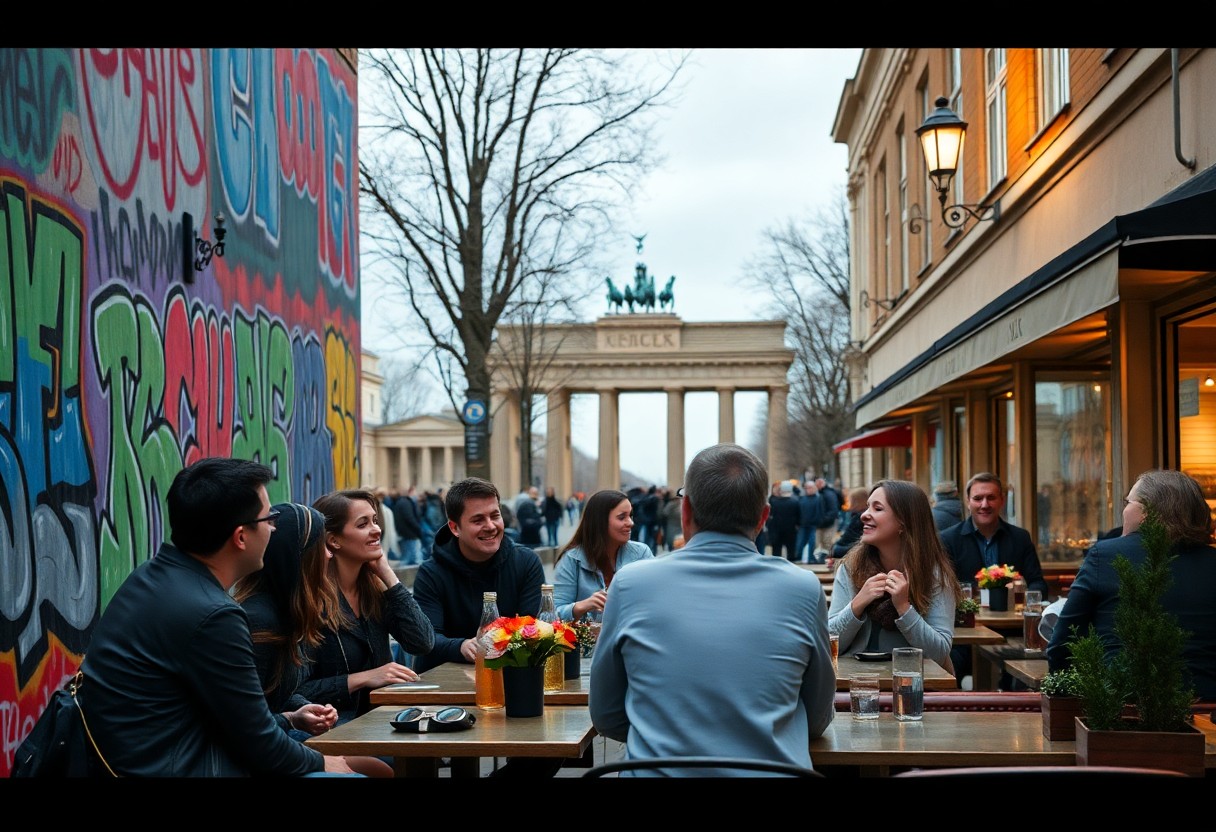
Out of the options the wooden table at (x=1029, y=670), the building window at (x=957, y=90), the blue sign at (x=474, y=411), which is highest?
the building window at (x=957, y=90)

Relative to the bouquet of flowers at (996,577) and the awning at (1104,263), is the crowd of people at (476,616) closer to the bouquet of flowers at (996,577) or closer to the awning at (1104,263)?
the awning at (1104,263)

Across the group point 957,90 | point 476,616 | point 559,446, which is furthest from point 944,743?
point 559,446

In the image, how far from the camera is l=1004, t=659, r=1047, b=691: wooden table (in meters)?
5.72

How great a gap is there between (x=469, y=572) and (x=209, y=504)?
116 inches

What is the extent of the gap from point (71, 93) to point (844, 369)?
3867cm

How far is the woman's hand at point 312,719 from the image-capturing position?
4.96 metres

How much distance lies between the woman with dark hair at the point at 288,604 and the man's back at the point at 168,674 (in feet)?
4.15

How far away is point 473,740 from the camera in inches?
170

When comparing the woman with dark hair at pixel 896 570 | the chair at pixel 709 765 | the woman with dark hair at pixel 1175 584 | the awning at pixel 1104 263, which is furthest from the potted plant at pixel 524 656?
the awning at pixel 1104 263

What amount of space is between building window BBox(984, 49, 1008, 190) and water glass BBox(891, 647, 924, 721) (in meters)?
12.0

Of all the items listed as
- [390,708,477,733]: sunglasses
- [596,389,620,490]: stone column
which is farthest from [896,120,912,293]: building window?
[596,389,620,490]: stone column

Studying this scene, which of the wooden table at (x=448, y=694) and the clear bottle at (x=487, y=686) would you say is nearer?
the clear bottle at (x=487, y=686)

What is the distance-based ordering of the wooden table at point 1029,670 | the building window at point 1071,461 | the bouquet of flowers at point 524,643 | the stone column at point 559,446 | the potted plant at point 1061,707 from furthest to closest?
the stone column at point 559,446 → the building window at point 1071,461 → the wooden table at point 1029,670 → the bouquet of flowers at point 524,643 → the potted plant at point 1061,707
